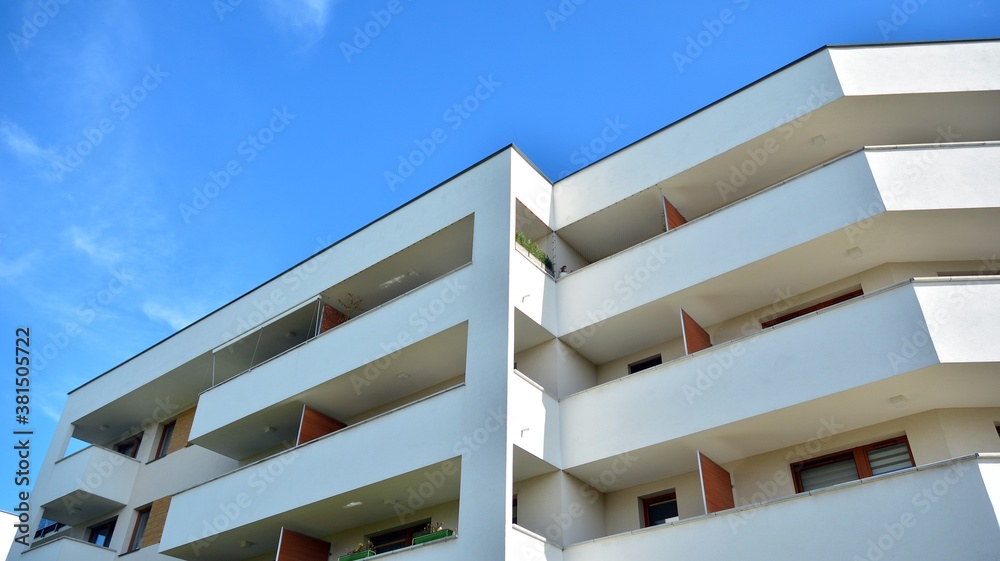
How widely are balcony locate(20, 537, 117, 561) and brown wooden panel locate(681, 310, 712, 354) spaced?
19.6 meters

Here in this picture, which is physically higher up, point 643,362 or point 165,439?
point 165,439

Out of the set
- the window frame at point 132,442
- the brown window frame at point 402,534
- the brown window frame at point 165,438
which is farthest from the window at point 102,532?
the brown window frame at point 402,534

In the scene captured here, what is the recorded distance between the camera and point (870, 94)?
1627 cm

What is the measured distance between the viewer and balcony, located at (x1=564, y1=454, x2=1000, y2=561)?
11.1m

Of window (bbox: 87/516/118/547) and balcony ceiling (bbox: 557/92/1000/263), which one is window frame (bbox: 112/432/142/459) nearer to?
window (bbox: 87/516/118/547)

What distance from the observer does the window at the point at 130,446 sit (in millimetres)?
28516

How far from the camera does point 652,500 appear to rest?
54.3ft

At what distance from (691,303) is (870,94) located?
5604 millimetres

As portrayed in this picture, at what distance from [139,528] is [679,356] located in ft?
61.4

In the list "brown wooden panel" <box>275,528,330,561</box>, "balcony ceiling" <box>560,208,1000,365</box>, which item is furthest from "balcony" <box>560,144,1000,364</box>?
"brown wooden panel" <box>275,528,330,561</box>

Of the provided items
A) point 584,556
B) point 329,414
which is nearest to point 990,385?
point 584,556

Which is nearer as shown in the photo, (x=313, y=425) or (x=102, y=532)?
(x=313, y=425)

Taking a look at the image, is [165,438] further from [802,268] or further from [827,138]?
[827,138]

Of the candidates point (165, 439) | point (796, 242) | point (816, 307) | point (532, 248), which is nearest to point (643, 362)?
point (532, 248)
